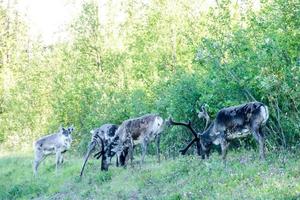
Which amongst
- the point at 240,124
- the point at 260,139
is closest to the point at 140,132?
the point at 240,124

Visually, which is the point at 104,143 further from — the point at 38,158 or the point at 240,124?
the point at 240,124

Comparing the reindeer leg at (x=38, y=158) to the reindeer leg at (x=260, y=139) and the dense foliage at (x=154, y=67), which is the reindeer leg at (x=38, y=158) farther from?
the reindeer leg at (x=260, y=139)

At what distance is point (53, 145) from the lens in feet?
86.3

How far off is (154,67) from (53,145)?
21.6 feet

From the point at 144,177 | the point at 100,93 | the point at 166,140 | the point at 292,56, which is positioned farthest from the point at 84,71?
the point at 292,56

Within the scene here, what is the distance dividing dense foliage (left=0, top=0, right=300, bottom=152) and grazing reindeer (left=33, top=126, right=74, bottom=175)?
3.83 m

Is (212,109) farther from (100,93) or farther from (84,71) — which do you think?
(84,71)

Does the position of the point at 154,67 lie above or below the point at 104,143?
above

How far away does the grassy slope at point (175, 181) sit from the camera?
11.9 m

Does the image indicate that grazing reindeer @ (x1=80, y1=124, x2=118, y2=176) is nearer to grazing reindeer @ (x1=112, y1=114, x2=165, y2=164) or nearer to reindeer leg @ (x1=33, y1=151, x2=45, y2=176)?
grazing reindeer @ (x1=112, y1=114, x2=165, y2=164)

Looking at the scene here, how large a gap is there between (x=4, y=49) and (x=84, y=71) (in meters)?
16.3

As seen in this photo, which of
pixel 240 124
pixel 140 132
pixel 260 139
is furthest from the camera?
pixel 140 132

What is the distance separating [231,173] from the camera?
45.8 ft

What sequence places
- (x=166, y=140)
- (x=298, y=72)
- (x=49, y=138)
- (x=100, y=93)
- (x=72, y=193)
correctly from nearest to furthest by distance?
(x=298, y=72) < (x=72, y=193) < (x=166, y=140) < (x=49, y=138) < (x=100, y=93)
